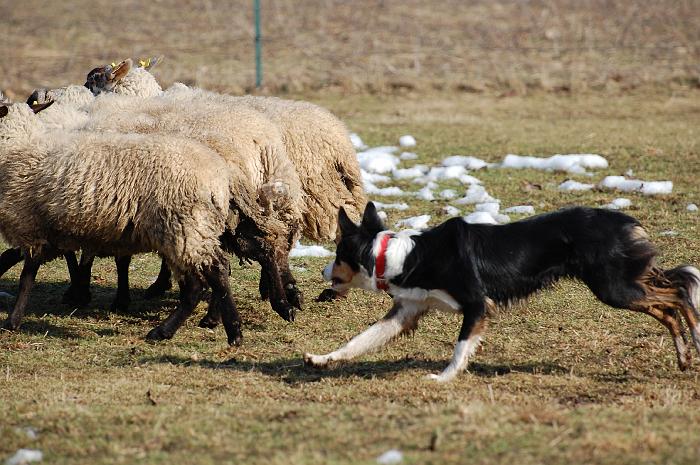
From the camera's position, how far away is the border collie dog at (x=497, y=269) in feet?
19.8

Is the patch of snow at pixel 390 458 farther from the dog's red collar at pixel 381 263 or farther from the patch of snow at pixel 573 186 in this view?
the patch of snow at pixel 573 186

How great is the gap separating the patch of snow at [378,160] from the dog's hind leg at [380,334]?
6.28m

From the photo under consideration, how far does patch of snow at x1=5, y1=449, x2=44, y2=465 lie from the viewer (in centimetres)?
463

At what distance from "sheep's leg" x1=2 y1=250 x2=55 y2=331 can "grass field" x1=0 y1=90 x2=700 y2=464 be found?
14cm

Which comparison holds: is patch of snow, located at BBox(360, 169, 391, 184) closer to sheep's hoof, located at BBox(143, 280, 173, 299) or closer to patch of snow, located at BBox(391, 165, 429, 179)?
patch of snow, located at BBox(391, 165, 429, 179)

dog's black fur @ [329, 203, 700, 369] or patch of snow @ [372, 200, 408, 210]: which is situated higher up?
dog's black fur @ [329, 203, 700, 369]

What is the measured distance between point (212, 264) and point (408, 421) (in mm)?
2649

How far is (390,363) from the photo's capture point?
6609 millimetres

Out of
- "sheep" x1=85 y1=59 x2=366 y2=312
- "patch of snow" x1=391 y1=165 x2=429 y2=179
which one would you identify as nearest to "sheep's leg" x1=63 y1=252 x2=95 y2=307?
"sheep" x1=85 y1=59 x2=366 y2=312

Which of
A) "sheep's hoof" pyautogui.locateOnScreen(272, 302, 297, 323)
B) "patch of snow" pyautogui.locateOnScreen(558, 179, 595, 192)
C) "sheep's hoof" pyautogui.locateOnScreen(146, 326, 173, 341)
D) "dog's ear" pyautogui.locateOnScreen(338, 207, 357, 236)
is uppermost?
"dog's ear" pyautogui.locateOnScreen(338, 207, 357, 236)

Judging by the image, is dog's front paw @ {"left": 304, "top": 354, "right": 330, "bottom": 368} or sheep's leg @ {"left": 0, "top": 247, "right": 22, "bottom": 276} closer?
dog's front paw @ {"left": 304, "top": 354, "right": 330, "bottom": 368}

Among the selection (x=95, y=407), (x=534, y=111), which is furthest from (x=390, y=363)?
(x=534, y=111)

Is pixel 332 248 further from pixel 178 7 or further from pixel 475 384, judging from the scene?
pixel 178 7

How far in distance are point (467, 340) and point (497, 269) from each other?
48 centimetres
